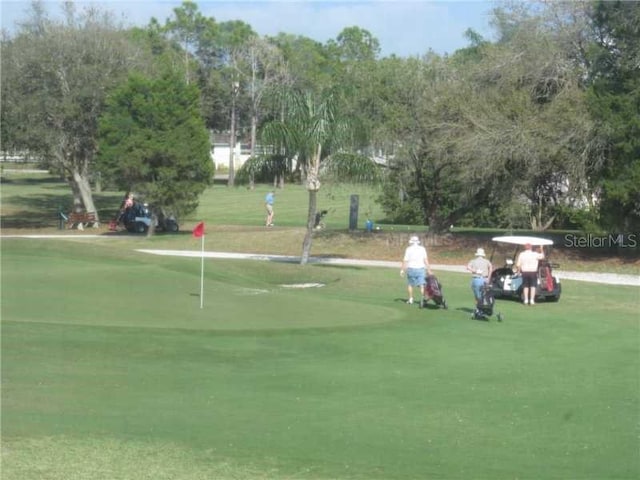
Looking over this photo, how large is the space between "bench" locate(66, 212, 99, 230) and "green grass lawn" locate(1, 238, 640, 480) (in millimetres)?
26317

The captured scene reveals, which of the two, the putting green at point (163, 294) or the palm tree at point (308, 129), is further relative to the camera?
the palm tree at point (308, 129)

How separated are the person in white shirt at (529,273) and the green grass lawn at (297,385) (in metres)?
0.39

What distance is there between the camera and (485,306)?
21031 millimetres

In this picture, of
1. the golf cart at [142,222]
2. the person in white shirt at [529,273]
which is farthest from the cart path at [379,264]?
the golf cart at [142,222]

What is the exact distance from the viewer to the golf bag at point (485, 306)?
21.0 metres

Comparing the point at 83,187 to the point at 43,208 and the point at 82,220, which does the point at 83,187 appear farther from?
the point at 43,208

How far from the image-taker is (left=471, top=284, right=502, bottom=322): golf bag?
21.0m

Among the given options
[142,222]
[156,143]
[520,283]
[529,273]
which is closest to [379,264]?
[156,143]

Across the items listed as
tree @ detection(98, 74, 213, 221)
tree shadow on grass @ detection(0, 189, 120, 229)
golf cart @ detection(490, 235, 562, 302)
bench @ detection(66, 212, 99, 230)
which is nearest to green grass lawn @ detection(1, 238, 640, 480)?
golf cart @ detection(490, 235, 562, 302)

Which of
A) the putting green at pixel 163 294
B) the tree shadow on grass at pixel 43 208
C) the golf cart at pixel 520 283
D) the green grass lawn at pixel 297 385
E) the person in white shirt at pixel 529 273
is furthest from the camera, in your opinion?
the tree shadow on grass at pixel 43 208

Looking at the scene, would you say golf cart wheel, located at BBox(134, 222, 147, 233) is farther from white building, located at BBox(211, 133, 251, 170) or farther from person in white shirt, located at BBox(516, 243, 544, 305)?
white building, located at BBox(211, 133, 251, 170)

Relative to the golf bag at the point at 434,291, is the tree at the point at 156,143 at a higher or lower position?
higher

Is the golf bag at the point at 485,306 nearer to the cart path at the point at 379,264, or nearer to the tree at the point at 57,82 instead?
the cart path at the point at 379,264

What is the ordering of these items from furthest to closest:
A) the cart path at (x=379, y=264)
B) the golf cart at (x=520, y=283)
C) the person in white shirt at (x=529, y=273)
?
the cart path at (x=379, y=264) < the golf cart at (x=520, y=283) < the person in white shirt at (x=529, y=273)
